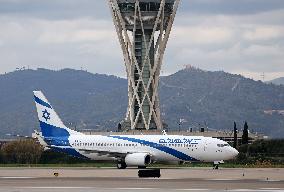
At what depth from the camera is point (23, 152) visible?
456 feet

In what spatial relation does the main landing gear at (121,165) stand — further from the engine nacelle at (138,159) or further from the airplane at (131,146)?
the engine nacelle at (138,159)

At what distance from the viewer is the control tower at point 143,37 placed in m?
183

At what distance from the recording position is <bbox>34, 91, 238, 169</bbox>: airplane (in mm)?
101062

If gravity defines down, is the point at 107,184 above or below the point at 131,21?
below

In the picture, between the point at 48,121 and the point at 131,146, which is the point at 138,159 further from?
the point at 48,121

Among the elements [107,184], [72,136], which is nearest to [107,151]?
[72,136]

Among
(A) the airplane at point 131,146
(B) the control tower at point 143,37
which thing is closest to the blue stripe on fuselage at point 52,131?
(A) the airplane at point 131,146

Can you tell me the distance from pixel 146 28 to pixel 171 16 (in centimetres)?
577

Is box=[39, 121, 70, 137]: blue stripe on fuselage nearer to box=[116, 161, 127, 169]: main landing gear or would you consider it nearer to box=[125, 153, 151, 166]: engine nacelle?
box=[116, 161, 127, 169]: main landing gear

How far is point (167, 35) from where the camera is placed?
183 metres

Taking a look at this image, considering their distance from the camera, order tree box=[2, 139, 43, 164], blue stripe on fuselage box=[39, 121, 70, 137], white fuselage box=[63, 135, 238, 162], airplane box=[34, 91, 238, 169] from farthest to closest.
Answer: tree box=[2, 139, 43, 164] < blue stripe on fuselage box=[39, 121, 70, 137] < airplane box=[34, 91, 238, 169] < white fuselage box=[63, 135, 238, 162]

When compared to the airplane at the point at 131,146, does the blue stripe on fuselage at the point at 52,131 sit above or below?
above

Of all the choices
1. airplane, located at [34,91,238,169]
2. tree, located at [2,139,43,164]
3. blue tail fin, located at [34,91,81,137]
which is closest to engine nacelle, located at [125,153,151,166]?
airplane, located at [34,91,238,169]

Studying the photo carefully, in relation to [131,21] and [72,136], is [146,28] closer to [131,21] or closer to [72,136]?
[131,21]
